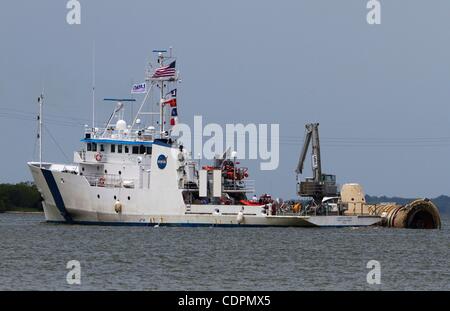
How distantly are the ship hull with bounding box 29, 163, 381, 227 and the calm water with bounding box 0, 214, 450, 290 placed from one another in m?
1.09

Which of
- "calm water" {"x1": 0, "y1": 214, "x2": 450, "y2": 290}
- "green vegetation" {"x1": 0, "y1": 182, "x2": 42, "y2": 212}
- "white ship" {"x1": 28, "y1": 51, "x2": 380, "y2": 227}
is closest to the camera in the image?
"calm water" {"x1": 0, "y1": 214, "x2": 450, "y2": 290}

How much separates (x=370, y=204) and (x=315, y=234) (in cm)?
1231

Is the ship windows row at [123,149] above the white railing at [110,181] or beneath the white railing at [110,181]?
above

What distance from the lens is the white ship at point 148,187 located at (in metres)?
72.9

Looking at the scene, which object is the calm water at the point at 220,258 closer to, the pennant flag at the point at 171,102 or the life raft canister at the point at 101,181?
the life raft canister at the point at 101,181

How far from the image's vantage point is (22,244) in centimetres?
5981

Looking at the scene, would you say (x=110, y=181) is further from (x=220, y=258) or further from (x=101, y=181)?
(x=220, y=258)

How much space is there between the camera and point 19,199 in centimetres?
15675

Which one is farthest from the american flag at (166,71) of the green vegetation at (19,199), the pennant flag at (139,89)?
the green vegetation at (19,199)

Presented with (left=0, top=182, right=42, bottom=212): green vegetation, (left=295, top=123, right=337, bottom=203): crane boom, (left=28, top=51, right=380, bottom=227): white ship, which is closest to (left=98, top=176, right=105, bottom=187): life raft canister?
(left=28, top=51, right=380, bottom=227): white ship

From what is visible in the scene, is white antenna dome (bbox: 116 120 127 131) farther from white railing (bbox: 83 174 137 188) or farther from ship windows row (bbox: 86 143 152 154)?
white railing (bbox: 83 174 137 188)

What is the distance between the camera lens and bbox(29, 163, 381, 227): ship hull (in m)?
73.1
